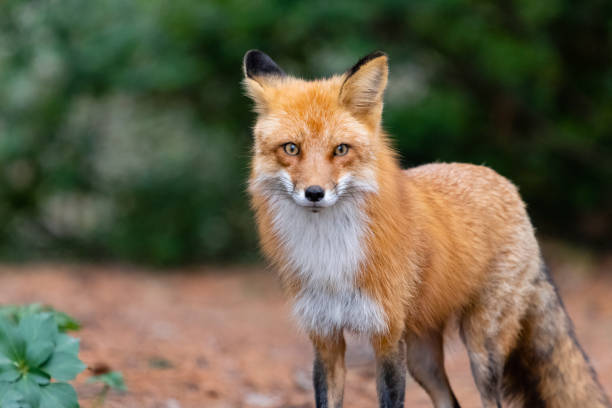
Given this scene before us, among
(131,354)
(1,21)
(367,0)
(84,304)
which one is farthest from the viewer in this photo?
(1,21)

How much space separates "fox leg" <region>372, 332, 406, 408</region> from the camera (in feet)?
11.8

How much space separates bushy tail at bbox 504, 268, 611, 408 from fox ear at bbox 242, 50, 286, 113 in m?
1.88

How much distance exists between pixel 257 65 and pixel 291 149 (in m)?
0.69

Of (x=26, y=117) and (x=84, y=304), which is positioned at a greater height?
(x=26, y=117)

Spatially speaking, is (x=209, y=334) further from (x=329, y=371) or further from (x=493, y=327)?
(x=493, y=327)

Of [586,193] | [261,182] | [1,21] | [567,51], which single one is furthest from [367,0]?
[261,182]

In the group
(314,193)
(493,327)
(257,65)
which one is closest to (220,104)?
(257,65)

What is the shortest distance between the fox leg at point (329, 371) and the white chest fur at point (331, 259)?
16 cm

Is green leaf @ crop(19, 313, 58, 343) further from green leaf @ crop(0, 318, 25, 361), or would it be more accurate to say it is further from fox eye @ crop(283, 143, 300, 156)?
fox eye @ crop(283, 143, 300, 156)

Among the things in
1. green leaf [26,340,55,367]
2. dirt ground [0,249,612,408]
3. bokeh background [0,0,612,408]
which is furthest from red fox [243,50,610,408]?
bokeh background [0,0,612,408]

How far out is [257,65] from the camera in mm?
3887

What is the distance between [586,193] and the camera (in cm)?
882

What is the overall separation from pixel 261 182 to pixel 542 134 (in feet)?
19.7

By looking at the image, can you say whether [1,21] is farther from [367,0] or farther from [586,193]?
[586,193]
